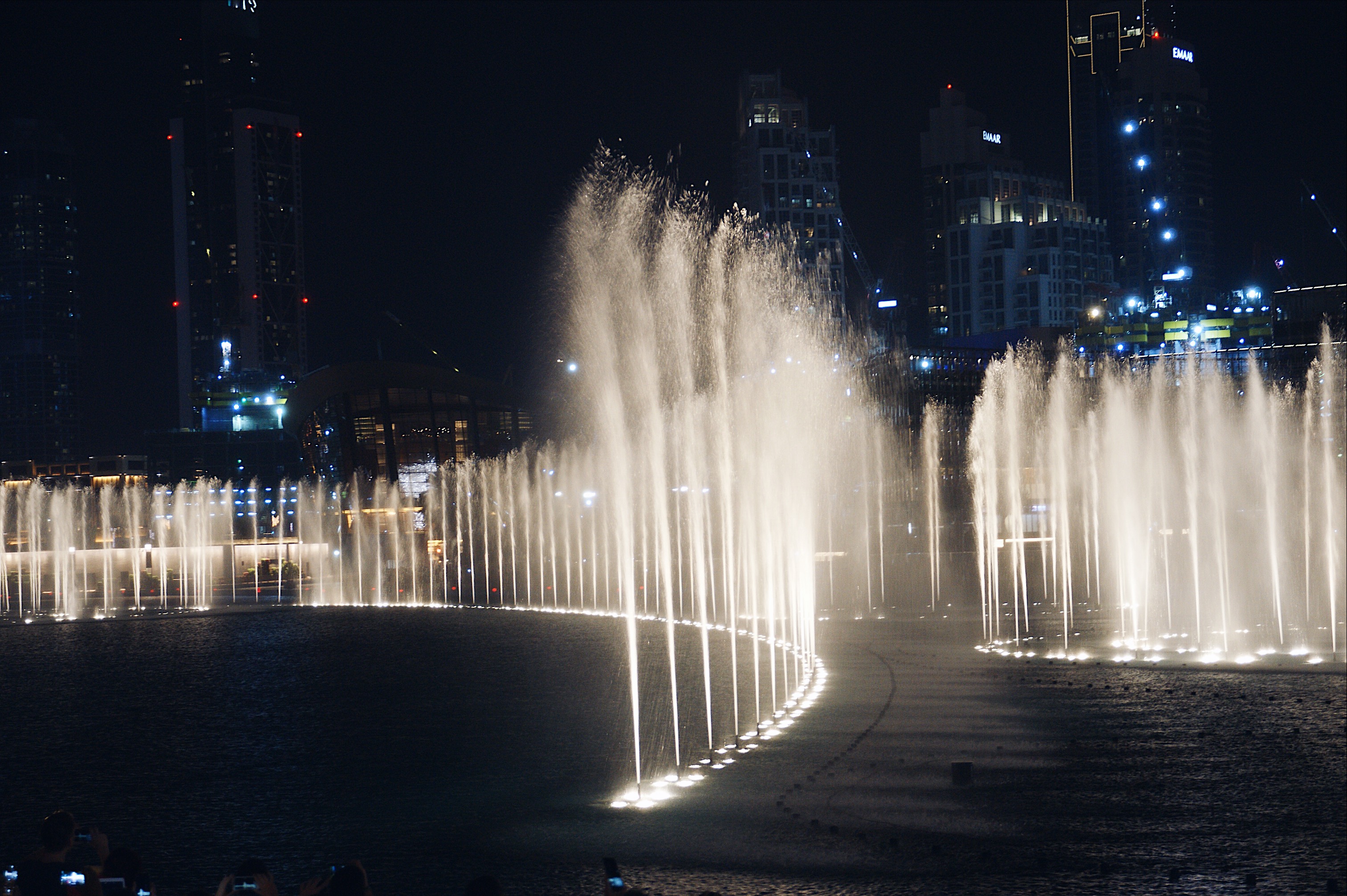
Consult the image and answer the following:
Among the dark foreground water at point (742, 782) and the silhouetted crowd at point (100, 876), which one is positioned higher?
the silhouetted crowd at point (100, 876)

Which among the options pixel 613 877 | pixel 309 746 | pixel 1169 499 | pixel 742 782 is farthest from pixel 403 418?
pixel 613 877

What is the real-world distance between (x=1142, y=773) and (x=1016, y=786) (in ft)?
5.62

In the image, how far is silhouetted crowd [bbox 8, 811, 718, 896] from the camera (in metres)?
7.76

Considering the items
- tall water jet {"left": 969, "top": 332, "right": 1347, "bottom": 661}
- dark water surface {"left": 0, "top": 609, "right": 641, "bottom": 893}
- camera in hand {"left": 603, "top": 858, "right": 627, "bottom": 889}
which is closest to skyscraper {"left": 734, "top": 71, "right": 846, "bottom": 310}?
tall water jet {"left": 969, "top": 332, "right": 1347, "bottom": 661}

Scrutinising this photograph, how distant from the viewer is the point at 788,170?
17325 centimetres

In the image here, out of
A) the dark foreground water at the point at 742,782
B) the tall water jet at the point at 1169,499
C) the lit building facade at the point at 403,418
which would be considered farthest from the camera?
the lit building facade at the point at 403,418

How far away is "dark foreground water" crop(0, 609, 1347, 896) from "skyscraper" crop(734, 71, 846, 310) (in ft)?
494

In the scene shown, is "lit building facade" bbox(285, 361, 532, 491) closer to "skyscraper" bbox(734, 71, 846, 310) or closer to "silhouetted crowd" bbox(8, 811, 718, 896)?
"skyscraper" bbox(734, 71, 846, 310)

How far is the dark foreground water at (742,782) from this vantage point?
463 inches

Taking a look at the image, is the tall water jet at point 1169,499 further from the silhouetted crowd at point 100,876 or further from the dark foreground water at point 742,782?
the silhouetted crowd at point 100,876

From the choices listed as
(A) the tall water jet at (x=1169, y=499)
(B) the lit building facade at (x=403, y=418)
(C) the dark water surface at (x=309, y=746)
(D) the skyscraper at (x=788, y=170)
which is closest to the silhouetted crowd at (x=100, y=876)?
(C) the dark water surface at (x=309, y=746)

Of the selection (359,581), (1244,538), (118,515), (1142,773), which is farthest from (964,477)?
(1142,773)

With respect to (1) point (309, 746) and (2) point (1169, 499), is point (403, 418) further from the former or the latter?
(1) point (309, 746)

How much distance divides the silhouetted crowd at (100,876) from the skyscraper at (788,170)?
16707 centimetres
